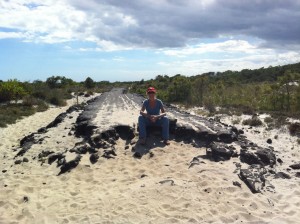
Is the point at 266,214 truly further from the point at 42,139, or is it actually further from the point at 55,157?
the point at 42,139

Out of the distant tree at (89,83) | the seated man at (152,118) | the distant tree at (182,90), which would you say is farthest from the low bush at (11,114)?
the distant tree at (89,83)

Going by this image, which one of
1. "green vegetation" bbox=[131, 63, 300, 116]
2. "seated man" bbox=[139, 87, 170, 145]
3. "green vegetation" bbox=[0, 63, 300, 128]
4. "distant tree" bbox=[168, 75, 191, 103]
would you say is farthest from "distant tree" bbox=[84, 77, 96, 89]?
"seated man" bbox=[139, 87, 170, 145]

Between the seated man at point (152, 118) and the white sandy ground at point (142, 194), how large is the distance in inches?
30.6

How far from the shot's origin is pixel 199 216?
19.8 feet

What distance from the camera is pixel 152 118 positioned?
412 inches

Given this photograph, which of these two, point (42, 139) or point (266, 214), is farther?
point (42, 139)

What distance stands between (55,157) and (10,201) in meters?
2.75

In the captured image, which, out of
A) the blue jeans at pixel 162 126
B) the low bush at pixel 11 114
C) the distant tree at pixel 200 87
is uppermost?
the distant tree at pixel 200 87

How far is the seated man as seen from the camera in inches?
411

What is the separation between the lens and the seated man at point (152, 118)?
34.2 ft

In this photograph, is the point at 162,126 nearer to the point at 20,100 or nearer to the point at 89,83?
the point at 20,100

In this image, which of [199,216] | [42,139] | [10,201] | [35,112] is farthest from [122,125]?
[35,112]

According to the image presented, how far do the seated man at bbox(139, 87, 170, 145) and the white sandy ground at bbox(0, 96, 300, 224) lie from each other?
2.55 feet

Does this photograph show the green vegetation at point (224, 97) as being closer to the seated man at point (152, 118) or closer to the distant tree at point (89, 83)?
the seated man at point (152, 118)
